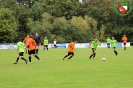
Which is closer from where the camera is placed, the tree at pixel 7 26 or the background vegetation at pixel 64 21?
the tree at pixel 7 26

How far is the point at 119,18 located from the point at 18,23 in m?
26.3

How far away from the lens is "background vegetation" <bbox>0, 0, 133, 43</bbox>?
74.7 m

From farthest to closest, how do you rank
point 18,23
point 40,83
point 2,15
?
point 18,23
point 2,15
point 40,83

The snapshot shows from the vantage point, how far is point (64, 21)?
79688 millimetres

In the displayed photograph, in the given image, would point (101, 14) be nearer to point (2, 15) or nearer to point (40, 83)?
point (2, 15)

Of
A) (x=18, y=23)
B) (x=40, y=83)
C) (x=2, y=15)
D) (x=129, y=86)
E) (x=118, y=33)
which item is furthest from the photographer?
(x=118, y=33)

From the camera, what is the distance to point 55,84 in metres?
13.0

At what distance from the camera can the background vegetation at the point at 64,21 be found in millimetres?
74688

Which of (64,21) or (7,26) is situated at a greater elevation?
(64,21)

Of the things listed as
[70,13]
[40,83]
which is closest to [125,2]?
[70,13]

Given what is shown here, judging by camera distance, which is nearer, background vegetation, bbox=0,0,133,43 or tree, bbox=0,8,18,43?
tree, bbox=0,8,18,43

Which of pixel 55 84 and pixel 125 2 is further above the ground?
pixel 125 2

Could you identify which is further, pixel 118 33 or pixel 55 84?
pixel 118 33

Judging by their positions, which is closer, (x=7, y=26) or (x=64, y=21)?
(x=7, y=26)
